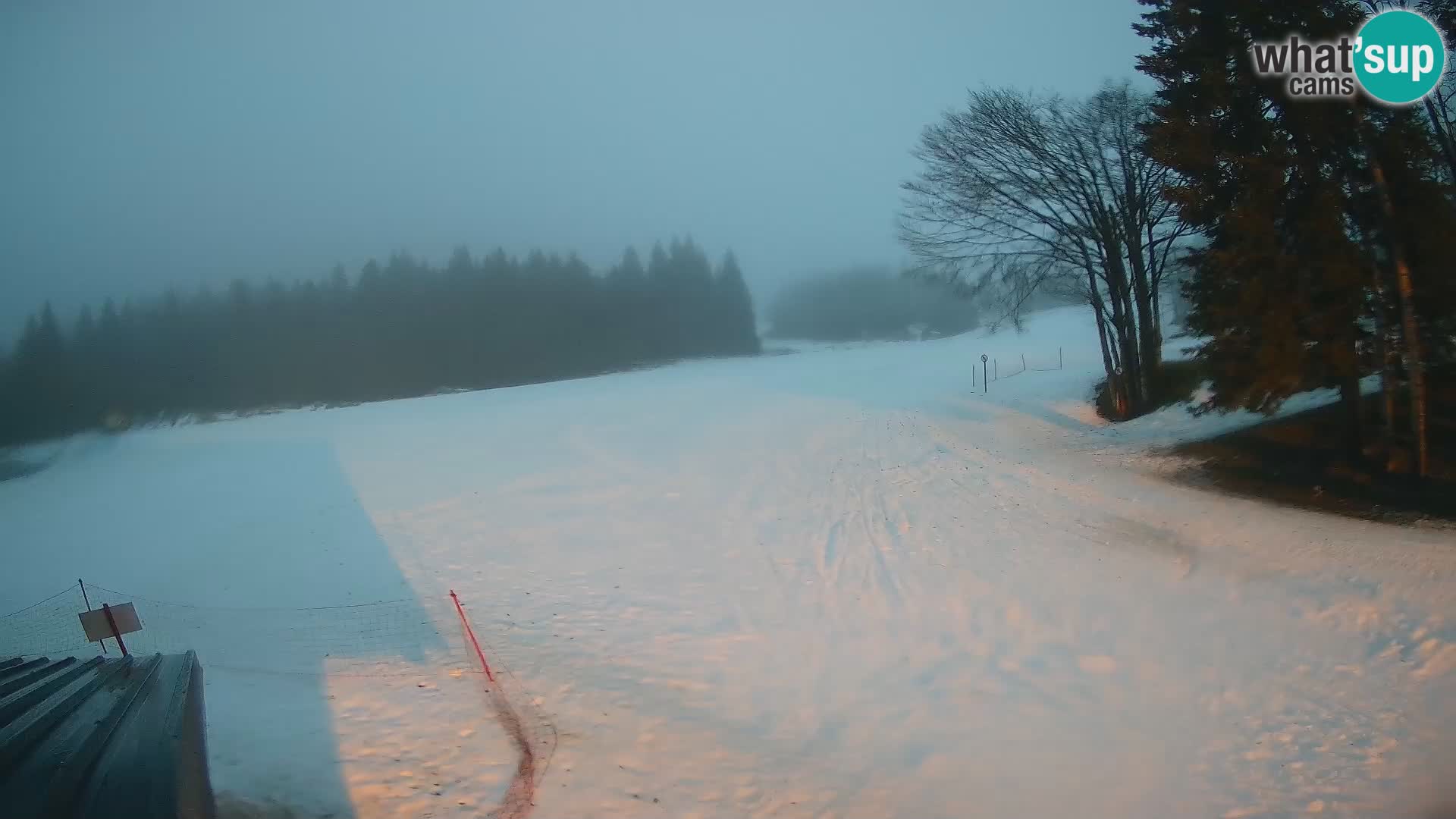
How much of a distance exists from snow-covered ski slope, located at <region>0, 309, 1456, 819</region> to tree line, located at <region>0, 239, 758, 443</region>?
16.8ft

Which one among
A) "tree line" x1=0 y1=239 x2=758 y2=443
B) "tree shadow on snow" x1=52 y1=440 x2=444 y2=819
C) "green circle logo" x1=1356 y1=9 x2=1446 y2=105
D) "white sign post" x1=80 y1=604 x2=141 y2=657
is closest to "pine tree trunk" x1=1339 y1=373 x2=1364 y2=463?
"green circle logo" x1=1356 y1=9 x2=1446 y2=105

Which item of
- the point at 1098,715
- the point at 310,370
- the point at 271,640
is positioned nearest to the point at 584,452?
the point at 271,640

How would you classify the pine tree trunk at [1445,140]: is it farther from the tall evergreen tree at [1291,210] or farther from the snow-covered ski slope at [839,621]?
the snow-covered ski slope at [839,621]

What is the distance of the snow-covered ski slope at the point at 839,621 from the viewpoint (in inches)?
235

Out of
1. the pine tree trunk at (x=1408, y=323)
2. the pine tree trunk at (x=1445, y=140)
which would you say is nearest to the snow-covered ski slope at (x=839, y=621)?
the pine tree trunk at (x=1408, y=323)

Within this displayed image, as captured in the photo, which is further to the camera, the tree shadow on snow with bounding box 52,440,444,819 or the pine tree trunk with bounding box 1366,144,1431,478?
the pine tree trunk with bounding box 1366,144,1431,478

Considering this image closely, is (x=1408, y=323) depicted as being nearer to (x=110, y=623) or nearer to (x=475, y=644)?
(x=475, y=644)

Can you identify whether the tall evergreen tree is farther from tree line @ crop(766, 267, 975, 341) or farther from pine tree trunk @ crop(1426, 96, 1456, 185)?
Result: tree line @ crop(766, 267, 975, 341)

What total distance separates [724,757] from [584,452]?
51.1 feet

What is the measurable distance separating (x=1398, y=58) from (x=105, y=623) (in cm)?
1933

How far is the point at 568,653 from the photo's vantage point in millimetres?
8930

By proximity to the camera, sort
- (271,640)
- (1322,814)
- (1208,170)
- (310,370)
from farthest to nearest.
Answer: (310,370)
(1208,170)
(271,640)
(1322,814)

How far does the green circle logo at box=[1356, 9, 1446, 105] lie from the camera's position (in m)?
10.8

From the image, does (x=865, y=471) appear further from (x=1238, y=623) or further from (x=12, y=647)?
(x=12, y=647)
